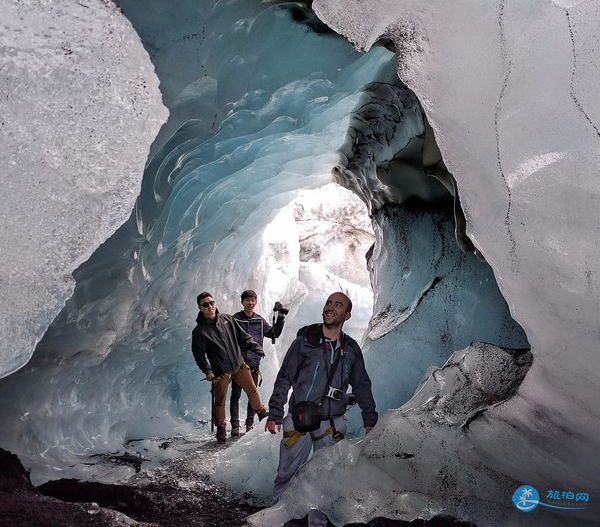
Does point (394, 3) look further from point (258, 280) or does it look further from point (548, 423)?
point (258, 280)

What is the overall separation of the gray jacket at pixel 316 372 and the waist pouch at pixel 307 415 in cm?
6

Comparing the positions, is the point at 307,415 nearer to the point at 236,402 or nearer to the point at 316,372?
the point at 316,372

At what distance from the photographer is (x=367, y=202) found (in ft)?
24.9

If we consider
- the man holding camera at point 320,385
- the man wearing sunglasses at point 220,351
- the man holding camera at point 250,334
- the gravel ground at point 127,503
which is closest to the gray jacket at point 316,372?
the man holding camera at point 320,385

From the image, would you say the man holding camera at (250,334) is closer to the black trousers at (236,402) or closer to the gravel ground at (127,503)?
the black trousers at (236,402)

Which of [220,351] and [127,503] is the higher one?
[127,503]

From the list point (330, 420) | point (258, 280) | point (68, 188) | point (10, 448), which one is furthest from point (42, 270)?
point (258, 280)

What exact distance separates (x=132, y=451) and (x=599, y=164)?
5180mm

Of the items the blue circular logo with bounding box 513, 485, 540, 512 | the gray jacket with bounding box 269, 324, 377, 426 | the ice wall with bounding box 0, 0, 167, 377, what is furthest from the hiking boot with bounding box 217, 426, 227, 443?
the ice wall with bounding box 0, 0, 167, 377

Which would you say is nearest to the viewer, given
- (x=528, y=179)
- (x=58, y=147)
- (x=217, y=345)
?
(x=528, y=179)

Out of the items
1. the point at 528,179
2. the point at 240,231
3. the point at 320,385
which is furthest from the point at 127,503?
the point at 240,231

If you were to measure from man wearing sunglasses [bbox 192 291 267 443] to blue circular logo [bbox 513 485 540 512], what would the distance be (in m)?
3.17

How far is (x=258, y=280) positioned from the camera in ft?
33.3

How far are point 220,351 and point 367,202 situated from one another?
7.56ft
